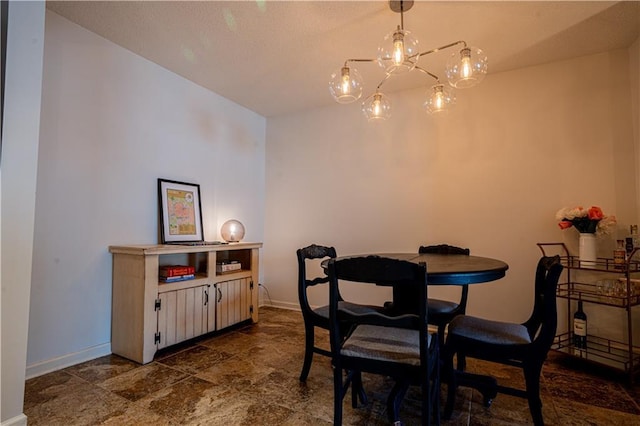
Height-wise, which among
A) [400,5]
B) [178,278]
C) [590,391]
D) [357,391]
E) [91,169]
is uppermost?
[400,5]

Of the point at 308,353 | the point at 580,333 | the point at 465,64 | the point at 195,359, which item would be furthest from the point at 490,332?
the point at 195,359

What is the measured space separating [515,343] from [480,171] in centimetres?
199

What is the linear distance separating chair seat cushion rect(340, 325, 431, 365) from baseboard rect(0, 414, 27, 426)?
1.62 m

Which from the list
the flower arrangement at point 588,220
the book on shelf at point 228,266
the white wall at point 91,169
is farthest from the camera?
the book on shelf at point 228,266

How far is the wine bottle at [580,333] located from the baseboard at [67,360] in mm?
3691

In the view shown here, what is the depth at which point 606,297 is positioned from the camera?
2.36m

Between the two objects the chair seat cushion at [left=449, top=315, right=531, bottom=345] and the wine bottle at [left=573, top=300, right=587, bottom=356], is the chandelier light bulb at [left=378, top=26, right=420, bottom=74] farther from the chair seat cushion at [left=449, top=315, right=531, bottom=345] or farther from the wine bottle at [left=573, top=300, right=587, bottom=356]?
the wine bottle at [left=573, top=300, right=587, bottom=356]

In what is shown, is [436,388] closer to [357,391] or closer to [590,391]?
[357,391]

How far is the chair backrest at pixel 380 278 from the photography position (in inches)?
53.6

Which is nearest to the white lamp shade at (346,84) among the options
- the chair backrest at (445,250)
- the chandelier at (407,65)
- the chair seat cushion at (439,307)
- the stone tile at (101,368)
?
the chandelier at (407,65)

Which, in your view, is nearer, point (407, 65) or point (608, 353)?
point (407, 65)

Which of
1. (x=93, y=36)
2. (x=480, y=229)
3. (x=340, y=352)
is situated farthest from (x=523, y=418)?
(x=93, y=36)

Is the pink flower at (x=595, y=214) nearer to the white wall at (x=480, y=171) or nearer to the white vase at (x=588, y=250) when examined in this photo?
the white vase at (x=588, y=250)

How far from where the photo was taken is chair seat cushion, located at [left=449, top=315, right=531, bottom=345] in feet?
5.39
